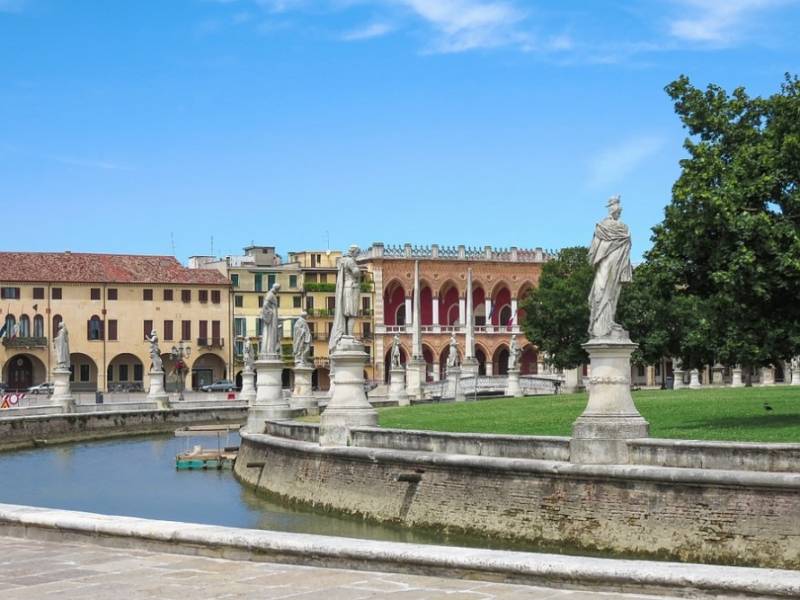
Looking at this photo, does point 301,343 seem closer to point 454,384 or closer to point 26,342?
point 454,384

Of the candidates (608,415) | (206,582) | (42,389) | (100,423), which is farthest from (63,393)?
(206,582)

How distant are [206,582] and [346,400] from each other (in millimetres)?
16016

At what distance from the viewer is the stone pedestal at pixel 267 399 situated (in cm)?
3647

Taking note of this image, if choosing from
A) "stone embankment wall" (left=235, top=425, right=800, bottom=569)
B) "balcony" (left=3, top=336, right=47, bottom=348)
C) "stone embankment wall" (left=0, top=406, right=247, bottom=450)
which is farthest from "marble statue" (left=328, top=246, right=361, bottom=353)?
"balcony" (left=3, top=336, right=47, bottom=348)

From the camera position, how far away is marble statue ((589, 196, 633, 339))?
65.7ft

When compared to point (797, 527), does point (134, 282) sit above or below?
above

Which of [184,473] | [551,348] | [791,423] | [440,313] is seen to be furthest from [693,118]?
[440,313]

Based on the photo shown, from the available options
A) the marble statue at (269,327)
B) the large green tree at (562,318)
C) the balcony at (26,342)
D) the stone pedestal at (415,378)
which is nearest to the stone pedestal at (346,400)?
the marble statue at (269,327)

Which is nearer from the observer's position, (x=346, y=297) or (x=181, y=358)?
(x=346, y=297)

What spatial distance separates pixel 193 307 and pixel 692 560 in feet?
266

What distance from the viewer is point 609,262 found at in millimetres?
20203

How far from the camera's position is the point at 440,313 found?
105 meters

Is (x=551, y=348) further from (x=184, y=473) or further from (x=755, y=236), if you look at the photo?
(x=755, y=236)

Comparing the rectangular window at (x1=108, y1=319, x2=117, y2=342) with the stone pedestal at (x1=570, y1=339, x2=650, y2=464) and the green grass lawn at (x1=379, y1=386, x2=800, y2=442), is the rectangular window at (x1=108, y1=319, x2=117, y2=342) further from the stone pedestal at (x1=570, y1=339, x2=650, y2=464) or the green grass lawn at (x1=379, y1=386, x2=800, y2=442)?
the stone pedestal at (x1=570, y1=339, x2=650, y2=464)
